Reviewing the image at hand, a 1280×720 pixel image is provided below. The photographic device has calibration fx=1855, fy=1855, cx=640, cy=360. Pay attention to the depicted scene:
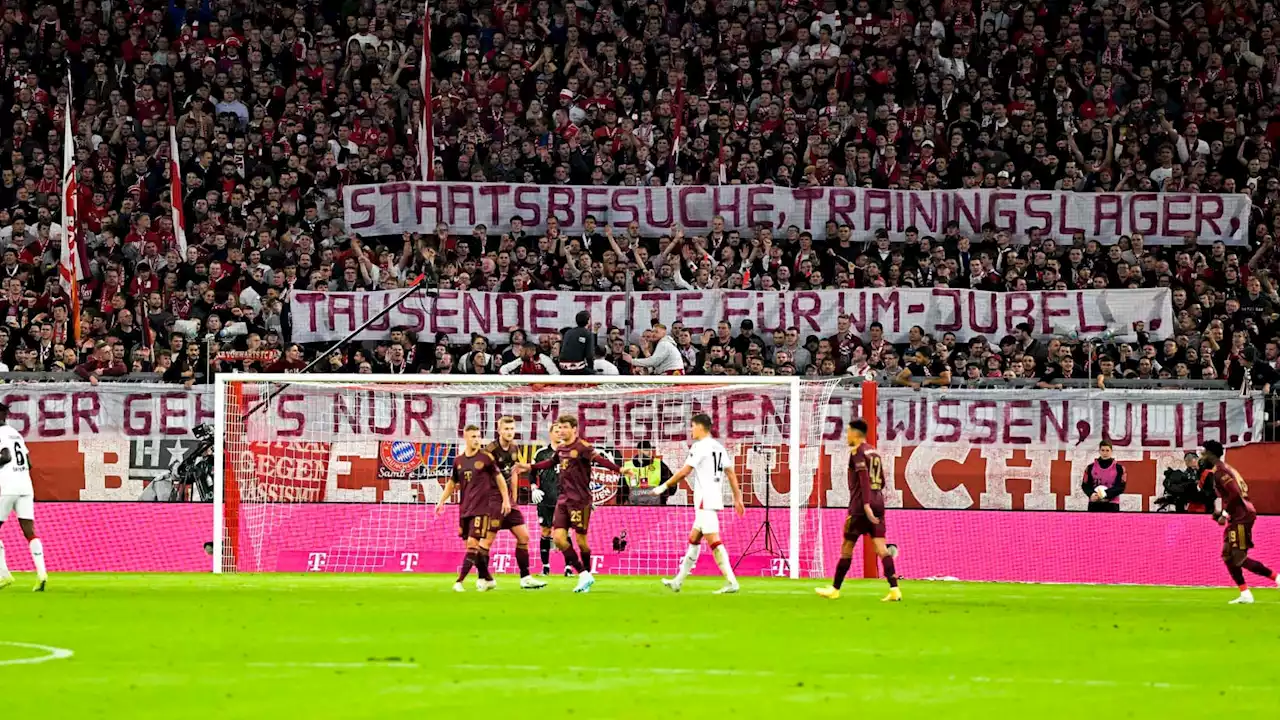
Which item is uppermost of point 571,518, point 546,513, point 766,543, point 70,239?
point 70,239

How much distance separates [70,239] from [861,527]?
47.6ft

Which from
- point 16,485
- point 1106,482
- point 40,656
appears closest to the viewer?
point 40,656

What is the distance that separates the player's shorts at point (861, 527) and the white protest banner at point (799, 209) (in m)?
11.5

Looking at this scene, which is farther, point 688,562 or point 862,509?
point 688,562

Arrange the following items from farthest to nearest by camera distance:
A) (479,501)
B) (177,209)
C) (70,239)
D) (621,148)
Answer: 1. (621,148)
2. (177,209)
3. (70,239)
4. (479,501)

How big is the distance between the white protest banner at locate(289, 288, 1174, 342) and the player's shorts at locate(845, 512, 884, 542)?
30.7 feet

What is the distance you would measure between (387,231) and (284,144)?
2578mm

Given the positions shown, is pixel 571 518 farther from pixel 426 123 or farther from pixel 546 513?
pixel 426 123

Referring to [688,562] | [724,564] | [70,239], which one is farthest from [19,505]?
[70,239]

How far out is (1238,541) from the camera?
767 inches

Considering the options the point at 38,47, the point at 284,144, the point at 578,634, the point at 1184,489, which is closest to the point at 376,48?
the point at 284,144

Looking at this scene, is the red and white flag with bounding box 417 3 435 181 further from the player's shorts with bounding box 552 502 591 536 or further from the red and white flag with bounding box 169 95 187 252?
the player's shorts with bounding box 552 502 591 536

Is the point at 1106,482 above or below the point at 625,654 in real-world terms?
above

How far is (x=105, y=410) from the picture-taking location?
25719mm
